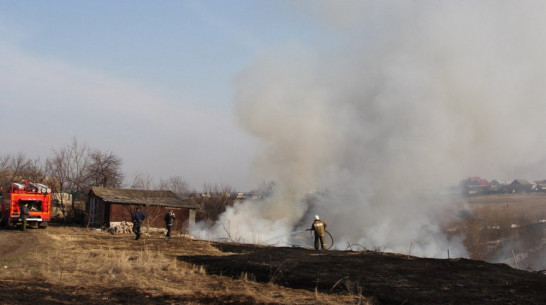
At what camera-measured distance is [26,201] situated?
29078 millimetres

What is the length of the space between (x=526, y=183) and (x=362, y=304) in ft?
146

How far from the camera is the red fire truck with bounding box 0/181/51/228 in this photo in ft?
93.2

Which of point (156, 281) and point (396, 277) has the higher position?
point (396, 277)

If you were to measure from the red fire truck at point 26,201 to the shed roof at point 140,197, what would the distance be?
18.0 feet

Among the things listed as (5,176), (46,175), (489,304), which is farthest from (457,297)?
(5,176)

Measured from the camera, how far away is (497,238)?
118ft

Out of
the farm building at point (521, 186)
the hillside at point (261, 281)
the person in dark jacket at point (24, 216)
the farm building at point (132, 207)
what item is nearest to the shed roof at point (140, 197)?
the farm building at point (132, 207)

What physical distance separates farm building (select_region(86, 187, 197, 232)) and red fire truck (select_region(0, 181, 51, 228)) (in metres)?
5.38

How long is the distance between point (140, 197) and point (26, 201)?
969 cm

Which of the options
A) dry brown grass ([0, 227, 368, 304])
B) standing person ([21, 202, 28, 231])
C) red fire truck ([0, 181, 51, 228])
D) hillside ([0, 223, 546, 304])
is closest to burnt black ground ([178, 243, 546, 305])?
hillside ([0, 223, 546, 304])

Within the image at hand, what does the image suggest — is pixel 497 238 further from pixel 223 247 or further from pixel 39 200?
pixel 39 200

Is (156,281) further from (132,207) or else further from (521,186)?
(521,186)

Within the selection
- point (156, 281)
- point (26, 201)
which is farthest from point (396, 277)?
point (26, 201)

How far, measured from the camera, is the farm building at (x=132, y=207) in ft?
116
